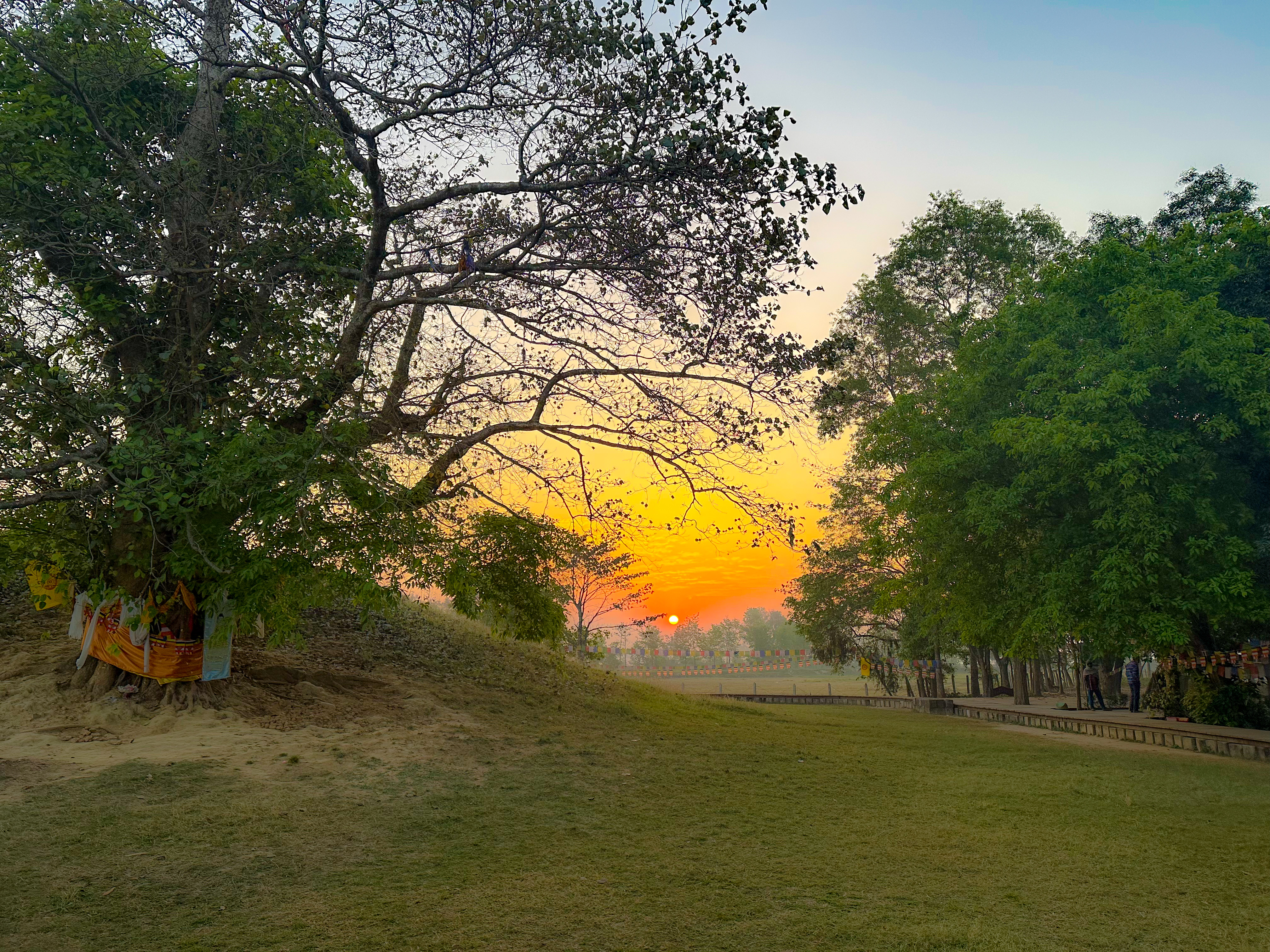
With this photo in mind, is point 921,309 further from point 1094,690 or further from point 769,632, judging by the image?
point 769,632

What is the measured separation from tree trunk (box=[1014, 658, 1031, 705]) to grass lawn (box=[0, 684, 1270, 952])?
663 inches

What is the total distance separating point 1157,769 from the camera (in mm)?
12461

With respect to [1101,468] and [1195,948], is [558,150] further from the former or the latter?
[1101,468]

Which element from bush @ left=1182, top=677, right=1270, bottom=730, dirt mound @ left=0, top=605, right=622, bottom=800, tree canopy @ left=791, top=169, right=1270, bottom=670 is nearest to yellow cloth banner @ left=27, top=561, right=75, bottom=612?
dirt mound @ left=0, top=605, right=622, bottom=800

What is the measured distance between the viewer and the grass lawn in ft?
17.9

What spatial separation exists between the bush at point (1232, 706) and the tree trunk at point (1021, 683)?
380 inches

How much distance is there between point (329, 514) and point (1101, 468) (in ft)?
42.8

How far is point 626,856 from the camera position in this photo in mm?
7293

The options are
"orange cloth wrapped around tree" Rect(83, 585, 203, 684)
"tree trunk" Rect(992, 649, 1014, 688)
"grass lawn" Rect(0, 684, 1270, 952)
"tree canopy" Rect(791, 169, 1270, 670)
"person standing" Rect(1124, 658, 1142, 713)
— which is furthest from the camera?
"tree trunk" Rect(992, 649, 1014, 688)

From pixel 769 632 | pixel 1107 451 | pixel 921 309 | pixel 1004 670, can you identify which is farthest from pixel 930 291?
pixel 769 632

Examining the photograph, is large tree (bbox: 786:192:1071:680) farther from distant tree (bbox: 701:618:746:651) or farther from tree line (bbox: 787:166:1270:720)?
distant tree (bbox: 701:618:746:651)

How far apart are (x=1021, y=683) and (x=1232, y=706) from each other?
35.5 ft

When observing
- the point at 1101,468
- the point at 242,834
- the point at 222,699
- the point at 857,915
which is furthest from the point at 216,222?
the point at 1101,468

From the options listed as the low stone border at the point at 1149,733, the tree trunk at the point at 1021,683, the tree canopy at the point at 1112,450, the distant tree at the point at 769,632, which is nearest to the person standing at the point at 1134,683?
the tree canopy at the point at 1112,450
